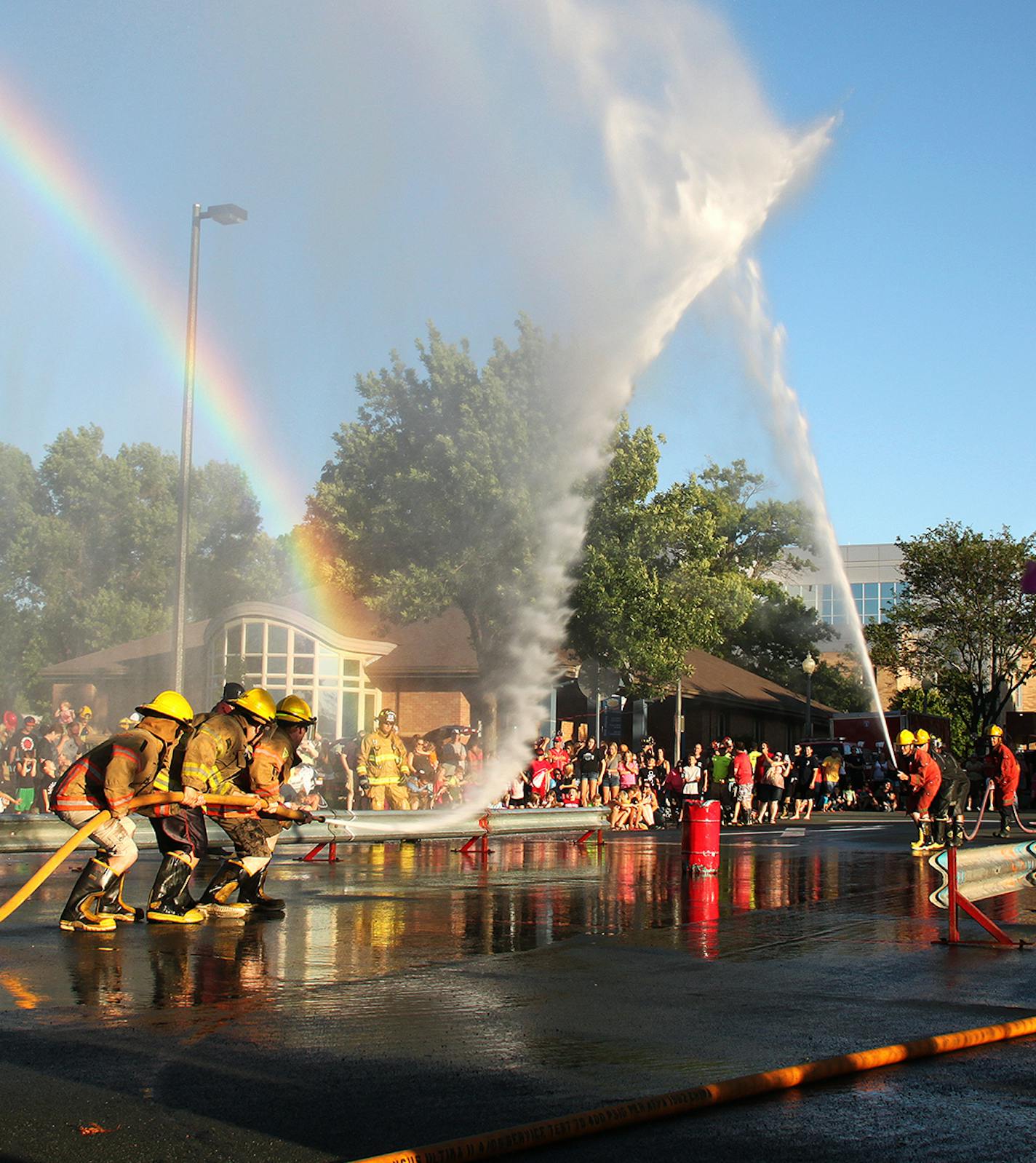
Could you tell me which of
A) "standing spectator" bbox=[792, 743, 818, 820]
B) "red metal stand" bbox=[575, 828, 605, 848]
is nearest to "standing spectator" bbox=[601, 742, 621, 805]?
"red metal stand" bbox=[575, 828, 605, 848]

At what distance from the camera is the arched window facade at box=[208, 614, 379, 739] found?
1335 inches

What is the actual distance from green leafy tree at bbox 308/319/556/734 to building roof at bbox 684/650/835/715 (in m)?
13.6

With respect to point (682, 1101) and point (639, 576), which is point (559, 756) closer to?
point (639, 576)

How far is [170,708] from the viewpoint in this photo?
32.6ft

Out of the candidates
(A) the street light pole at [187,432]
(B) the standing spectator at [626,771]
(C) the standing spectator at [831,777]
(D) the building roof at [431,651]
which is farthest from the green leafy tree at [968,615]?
(A) the street light pole at [187,432]

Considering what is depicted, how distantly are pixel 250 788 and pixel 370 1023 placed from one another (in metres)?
4.48

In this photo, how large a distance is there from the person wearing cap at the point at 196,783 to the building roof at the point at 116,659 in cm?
2898

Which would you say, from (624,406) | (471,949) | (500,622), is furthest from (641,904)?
(500,622)

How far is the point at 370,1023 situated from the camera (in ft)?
21.3

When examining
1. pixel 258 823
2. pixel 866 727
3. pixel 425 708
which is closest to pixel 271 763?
pixel 258 823

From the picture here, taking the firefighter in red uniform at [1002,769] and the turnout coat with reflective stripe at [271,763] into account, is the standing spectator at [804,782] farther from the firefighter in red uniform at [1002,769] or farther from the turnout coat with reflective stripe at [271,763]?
the turnout coat with reflective stripe at [271,763]

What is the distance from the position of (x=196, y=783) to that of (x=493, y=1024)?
4093mm

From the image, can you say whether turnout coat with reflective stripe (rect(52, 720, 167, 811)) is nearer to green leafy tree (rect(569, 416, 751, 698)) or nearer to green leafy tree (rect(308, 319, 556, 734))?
Answer: green leafy tree (rect(308, 319, 556, 734))

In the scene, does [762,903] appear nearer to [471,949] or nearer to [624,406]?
[471,949]
